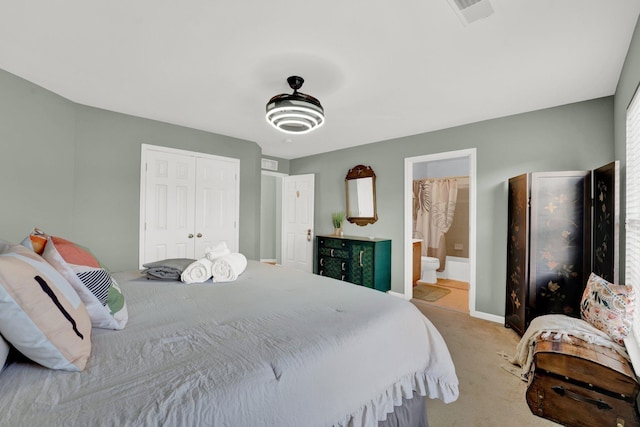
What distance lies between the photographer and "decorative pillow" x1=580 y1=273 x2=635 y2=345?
6.21 ft

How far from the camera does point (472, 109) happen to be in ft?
10.2

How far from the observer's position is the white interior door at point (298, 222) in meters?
5.40

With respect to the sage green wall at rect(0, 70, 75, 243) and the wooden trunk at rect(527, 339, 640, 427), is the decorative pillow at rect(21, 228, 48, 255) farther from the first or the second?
the wooden trunk at rect(527, 339, 640, 427)

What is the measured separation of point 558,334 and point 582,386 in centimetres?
35


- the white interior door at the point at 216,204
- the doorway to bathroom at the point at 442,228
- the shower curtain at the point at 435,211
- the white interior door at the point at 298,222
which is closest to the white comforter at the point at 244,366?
the white interior door at the point at 216,204

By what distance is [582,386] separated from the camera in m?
1.78

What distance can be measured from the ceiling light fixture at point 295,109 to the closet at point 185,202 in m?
2.05

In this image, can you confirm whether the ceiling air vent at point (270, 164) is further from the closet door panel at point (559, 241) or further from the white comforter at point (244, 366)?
the closet door panel at point (559, 241)

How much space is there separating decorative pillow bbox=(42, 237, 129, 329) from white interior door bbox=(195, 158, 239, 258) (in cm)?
254

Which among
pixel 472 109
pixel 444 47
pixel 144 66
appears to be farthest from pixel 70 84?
pixel 472 109

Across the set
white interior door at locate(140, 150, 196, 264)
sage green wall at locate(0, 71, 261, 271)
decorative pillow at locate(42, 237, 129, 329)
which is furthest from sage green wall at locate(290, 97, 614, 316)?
decorative pillow at locate(42, 237, 129, 329)

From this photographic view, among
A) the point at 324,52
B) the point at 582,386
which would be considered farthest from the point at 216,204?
the point at 582,386

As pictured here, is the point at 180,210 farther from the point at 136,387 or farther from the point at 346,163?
the point at 136,387

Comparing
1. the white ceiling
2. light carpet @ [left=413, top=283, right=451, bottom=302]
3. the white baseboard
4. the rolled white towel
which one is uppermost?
the white ceiling
